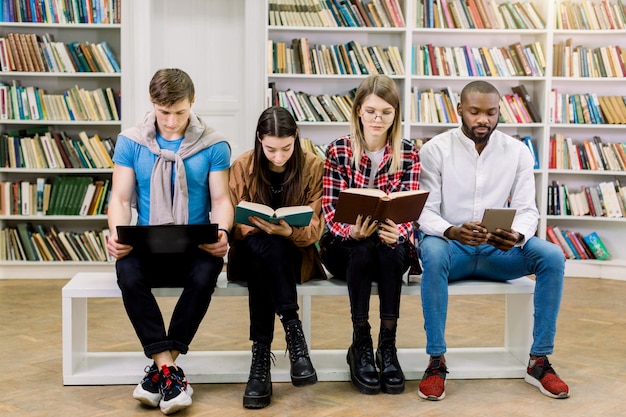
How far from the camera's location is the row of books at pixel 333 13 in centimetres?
565

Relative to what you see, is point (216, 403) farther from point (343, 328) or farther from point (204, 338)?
point (343, 328)

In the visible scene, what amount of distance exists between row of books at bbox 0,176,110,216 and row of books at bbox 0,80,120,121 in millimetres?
425

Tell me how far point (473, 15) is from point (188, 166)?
3.25 m

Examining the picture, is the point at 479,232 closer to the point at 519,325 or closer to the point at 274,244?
the point at 519,325

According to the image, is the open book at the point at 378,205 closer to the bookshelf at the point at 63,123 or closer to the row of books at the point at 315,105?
the row of books at the point at 315,105

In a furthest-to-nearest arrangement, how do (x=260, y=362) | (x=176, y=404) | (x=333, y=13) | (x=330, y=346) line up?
(x=333, y=13), (x=330, y=346), (x=260, y=362), (x=176, y=404)


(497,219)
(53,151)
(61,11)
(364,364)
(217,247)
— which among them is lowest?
(364,364)

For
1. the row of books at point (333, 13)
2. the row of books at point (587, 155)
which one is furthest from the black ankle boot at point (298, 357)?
the row of books at point (587, 155)

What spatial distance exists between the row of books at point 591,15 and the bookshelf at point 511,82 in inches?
0.7

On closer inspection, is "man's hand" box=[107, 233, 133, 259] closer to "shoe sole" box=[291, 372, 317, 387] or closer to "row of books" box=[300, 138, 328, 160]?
"shoe sole" box=[291, 372, 317, 387]

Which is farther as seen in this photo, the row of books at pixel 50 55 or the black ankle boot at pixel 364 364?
the row of books at pixel 50 55

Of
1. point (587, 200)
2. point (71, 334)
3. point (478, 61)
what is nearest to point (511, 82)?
point (478, 61)

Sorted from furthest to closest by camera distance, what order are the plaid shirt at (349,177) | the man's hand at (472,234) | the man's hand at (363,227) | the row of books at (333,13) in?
the row of books at (333,13) → the plaid shirt at (349,177) → the man's hand at (472,234) → the man's hand at (363,227)

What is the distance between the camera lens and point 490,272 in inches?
125
